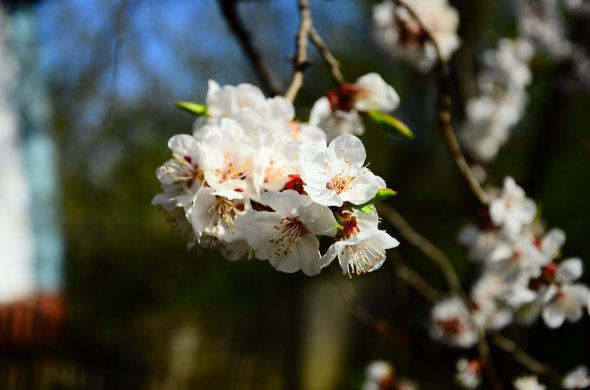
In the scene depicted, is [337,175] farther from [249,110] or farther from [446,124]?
[446,124]

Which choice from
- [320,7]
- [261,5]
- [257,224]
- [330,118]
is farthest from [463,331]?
[320,7]

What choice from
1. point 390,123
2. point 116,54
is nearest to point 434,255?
point 390,123

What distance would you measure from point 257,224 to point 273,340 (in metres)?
4.35

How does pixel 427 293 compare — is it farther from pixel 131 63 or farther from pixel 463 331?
pixel 131 63

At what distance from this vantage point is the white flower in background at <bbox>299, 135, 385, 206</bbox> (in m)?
0.72

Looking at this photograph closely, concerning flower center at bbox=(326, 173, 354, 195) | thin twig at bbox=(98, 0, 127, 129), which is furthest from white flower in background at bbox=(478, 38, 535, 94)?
flower center at bbox=(326, 173, 354, 195)

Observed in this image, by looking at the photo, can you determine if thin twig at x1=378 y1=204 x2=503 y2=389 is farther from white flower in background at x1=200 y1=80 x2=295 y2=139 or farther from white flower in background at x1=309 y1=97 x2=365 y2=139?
white flower in background at x1=200 y1=80 x2=295 y2=139

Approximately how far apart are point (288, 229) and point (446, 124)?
0.65 metres

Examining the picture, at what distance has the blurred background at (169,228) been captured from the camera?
3239 millimetres

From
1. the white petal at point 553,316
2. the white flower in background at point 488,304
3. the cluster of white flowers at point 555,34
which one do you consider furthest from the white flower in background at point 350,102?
the cluster of white flowers at point 555,34

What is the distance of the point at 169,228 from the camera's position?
16.3 ft

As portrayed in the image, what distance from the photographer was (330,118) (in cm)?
109

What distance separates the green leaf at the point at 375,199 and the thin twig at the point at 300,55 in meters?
0.26

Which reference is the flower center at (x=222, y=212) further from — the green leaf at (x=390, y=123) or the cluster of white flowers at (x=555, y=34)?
the cluster of white flowers at (x=555, y=34)
